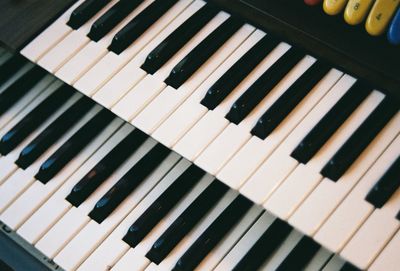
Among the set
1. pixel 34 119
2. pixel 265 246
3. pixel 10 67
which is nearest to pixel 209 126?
pixel 265 246

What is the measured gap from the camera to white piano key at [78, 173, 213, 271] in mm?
1250

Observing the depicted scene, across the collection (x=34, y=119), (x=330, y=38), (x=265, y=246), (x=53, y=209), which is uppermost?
(x=330, y=38)

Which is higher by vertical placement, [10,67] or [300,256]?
[300,256]

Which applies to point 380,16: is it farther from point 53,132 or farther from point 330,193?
point 53,132

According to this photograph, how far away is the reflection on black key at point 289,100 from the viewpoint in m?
1.19

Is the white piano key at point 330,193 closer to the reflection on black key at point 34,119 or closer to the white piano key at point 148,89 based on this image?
the white piano key at point 148,89

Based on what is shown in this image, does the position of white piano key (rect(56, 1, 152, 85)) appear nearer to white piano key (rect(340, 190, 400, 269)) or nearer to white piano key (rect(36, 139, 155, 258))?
white piano key (rect(36, 139, 155, 258))

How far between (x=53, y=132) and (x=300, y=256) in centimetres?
73

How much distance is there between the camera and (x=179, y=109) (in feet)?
4.11

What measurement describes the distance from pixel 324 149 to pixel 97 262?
60 centimetres

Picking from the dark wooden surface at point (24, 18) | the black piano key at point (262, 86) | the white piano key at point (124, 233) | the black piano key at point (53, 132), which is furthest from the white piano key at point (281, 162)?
the dark wooden surface at point (24, 18)

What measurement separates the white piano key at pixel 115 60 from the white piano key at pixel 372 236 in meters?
0.70

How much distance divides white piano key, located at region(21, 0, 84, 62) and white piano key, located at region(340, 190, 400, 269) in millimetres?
895

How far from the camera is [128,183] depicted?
1.33m
